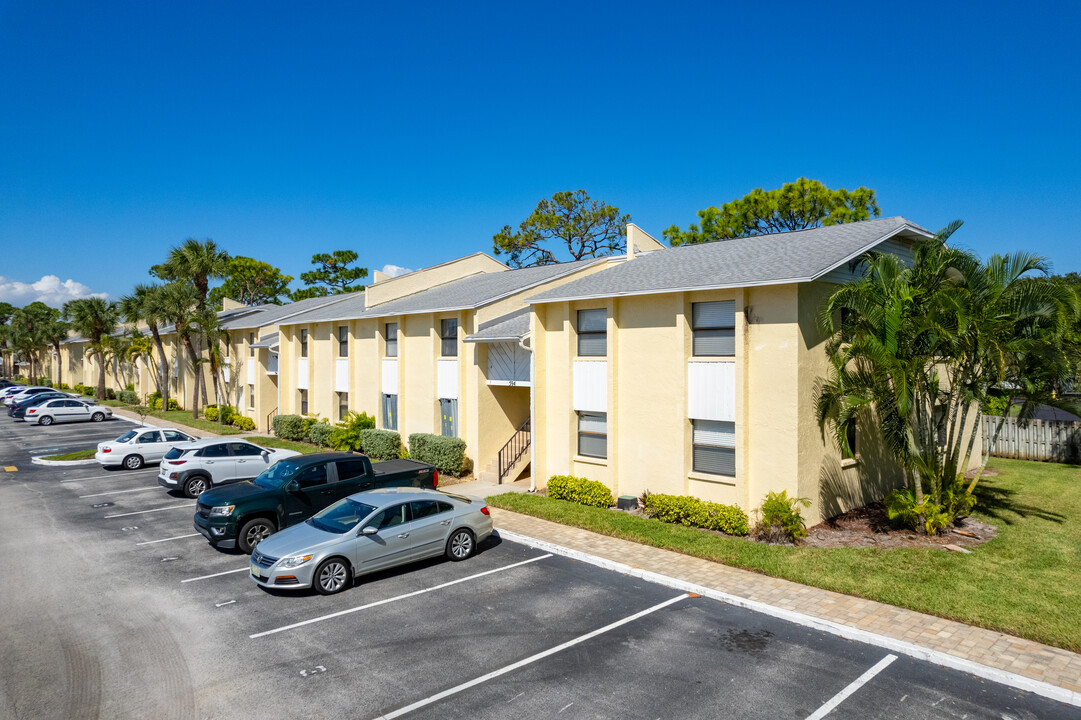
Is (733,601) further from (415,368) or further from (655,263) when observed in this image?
(415,368)

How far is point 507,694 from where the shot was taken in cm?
747

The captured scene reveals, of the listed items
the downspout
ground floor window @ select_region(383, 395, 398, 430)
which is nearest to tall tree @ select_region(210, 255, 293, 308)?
ground floor window @ select_region(383, 395, 398, 430)

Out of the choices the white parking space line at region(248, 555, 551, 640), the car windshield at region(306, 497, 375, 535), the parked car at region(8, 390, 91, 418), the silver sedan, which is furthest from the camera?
the parked car at region(8, 390, 91, 418)

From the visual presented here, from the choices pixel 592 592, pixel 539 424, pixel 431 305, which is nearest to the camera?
pixel 592 592

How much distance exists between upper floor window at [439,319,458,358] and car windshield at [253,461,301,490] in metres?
8.46

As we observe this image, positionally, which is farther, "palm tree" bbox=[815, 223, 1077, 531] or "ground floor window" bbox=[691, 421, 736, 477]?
"ground floor window" bbox=[691, 421, 736, 477]

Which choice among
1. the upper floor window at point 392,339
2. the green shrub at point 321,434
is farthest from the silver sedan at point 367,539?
the green shrub at point 321,434

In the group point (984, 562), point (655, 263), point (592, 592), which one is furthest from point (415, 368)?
point (984, 562)

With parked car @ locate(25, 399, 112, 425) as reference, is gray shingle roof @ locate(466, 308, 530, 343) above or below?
above

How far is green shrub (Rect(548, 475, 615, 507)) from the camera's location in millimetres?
16422

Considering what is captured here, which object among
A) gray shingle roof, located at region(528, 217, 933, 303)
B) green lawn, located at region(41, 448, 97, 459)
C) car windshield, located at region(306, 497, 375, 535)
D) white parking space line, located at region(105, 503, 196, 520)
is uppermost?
gray shingle roof, located at region(528, 217, 933, 303)

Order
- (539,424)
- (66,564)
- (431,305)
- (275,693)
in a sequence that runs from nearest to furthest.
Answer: (275,693), (66,564), (539,424), (431,305)

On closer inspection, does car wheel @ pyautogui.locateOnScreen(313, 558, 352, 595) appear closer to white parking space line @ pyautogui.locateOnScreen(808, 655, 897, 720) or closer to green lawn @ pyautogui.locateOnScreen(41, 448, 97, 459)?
white parking space line @ pyautogui.locateOnScreen(808, 655, 897, 720)

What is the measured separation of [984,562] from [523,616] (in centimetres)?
872
